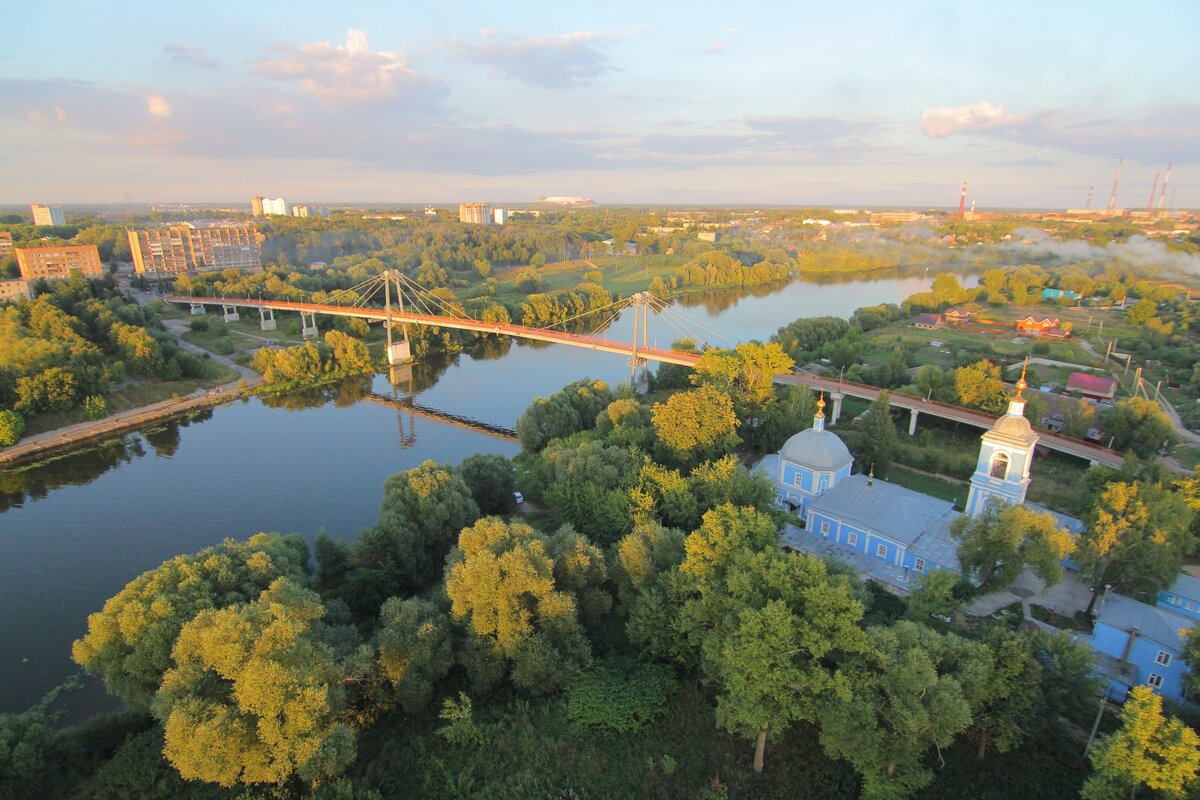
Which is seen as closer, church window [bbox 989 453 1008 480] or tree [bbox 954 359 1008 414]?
church window [bbox 989 453 1008 480]

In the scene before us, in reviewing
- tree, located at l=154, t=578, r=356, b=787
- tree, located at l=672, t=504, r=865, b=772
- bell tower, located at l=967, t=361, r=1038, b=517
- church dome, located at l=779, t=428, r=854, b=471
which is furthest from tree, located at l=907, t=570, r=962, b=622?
tree, located at l=154, t=578, r=356, b=787

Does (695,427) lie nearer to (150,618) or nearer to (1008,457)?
(1008,457)

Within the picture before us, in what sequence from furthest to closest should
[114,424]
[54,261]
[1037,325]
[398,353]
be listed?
[54,261]
[1037,325]
[398,353]
[114,424]

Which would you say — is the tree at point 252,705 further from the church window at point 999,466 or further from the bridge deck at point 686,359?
the bridge deck at point 686,359

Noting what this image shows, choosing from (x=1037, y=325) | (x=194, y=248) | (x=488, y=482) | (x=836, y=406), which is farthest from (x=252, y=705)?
(x=194, y=248)

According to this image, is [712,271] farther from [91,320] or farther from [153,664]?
[153,664]

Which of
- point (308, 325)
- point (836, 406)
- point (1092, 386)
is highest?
point (1092, 386)

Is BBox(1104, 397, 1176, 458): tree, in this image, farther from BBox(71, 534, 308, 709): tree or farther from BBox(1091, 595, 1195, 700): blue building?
BBox(71, 534, 308, 709): tree
